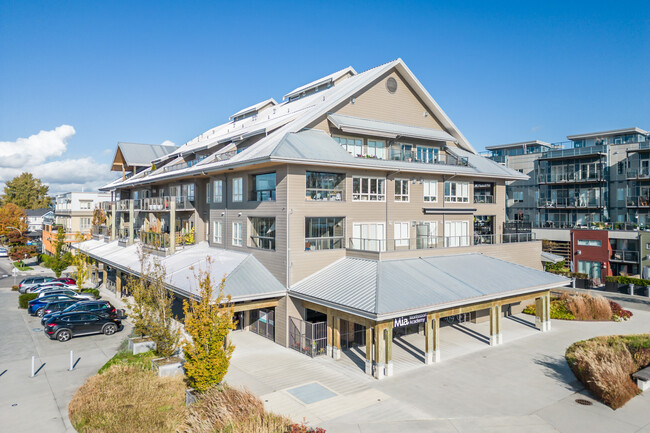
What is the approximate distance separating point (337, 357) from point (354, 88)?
15.6 meters

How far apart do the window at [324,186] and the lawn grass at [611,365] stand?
1378 cm

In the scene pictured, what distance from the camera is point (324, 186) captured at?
2439 centimetres

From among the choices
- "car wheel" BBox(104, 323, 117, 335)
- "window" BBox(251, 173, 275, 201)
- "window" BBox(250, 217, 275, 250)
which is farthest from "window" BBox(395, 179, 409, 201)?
"car wheel" BBox(104, 323, 117, 335)

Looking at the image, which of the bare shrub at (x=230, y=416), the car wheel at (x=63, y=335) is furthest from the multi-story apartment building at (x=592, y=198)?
the car wheel at (x=63, y=335)

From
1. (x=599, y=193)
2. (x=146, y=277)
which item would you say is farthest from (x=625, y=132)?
(x=146, y=277)

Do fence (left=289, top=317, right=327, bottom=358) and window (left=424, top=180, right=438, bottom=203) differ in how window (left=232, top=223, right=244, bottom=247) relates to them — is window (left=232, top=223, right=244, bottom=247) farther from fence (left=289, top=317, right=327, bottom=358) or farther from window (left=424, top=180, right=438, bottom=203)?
window (left=424, top=180, right=438, bottom=203)

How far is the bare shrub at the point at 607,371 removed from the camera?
15258 mm

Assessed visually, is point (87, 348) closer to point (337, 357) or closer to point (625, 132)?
point (337, 357)

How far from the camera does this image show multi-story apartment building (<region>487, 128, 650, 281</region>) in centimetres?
4338

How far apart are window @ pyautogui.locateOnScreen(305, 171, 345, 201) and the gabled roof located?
3021 cm

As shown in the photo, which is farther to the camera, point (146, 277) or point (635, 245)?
point (635, 245)

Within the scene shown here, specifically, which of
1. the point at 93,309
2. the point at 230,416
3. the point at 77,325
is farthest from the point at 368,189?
the point at 93,309

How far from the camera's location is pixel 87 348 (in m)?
22.6

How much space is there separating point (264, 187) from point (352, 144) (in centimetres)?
622
